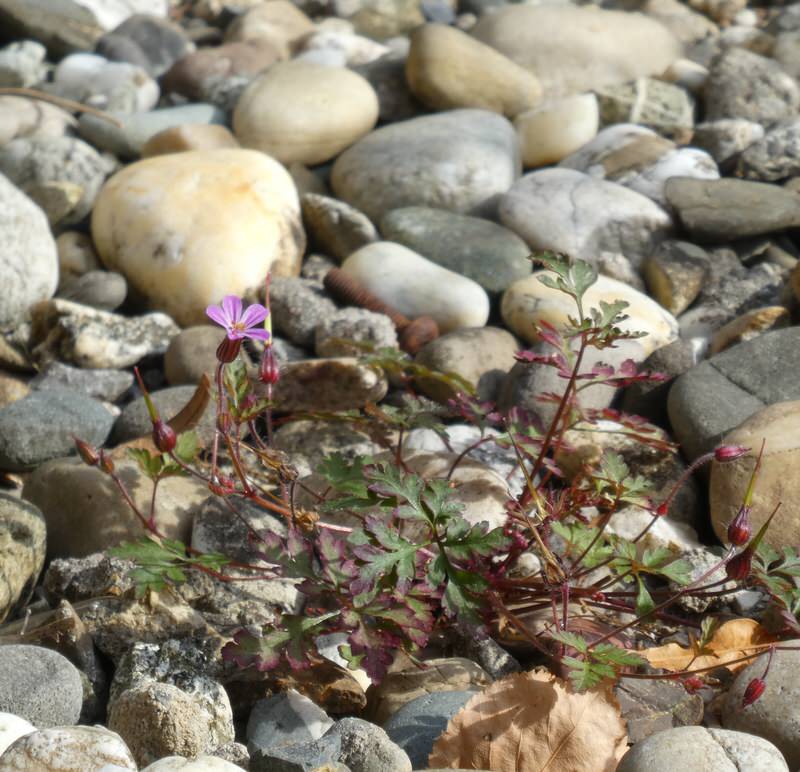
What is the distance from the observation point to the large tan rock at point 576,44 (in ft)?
21.5

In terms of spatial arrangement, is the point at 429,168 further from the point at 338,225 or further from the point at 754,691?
the point at 754,691

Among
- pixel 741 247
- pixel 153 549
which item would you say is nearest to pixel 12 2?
pixel 741 247

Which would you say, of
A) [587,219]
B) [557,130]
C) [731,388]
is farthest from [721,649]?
[557,130]

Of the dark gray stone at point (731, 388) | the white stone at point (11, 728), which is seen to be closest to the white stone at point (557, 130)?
the dark gray stone at point (731, 388)

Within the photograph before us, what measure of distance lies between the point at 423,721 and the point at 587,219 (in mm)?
3131

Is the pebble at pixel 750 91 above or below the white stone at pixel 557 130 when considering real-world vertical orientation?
above

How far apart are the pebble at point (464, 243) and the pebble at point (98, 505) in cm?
194

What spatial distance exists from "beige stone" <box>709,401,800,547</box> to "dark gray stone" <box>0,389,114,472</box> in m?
2.12

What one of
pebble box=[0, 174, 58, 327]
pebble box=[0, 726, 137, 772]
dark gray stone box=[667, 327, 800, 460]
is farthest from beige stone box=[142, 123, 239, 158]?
pebble box=[0, 726, 137, 772]

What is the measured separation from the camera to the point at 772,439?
3174 mm

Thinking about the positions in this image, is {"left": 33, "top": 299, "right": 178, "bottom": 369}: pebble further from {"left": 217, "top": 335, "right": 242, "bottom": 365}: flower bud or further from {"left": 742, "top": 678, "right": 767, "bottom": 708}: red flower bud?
{"left": 742, "top": 678, "right": 767, "bottom": 708}: red flower bud

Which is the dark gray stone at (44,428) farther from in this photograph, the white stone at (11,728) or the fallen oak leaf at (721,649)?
the fallen oak leaf at (721,649)

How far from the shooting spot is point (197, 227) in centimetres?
482

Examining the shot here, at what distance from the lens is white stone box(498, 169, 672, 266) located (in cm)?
498
